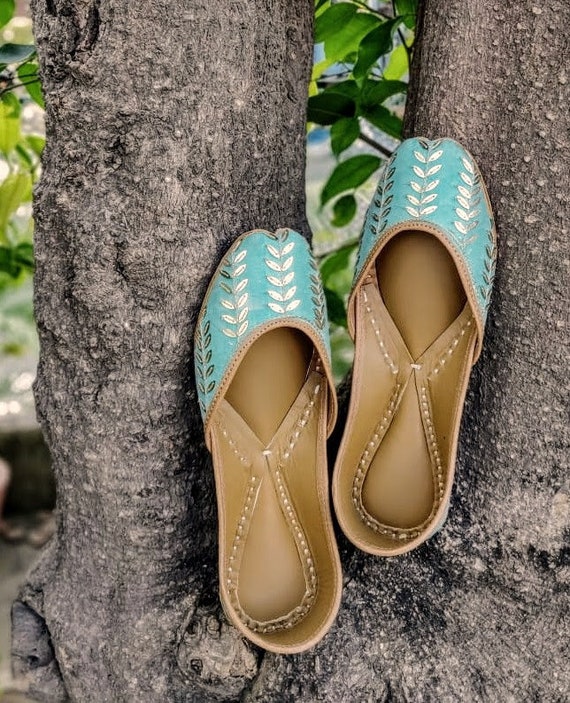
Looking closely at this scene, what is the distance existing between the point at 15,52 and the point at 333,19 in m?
0.47

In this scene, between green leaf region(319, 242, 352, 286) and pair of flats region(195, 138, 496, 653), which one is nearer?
pair of flats region(195, 138, 496, 653)

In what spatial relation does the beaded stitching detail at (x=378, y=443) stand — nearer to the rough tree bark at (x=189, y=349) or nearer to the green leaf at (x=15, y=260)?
the rough tree bark at (x=189, y=349)

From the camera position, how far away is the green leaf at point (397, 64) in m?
1.25

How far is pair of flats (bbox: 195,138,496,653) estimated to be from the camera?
0.95 meters

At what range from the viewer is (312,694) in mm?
936

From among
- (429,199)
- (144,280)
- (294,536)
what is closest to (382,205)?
(429,199)

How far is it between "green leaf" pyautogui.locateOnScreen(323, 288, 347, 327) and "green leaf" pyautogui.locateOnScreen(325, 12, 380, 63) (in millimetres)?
420

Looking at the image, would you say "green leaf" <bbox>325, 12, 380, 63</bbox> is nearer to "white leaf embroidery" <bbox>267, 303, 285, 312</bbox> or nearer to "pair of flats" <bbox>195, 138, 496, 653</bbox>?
"pair of flats" <bbox>195, 138, 496, 653</bbox>

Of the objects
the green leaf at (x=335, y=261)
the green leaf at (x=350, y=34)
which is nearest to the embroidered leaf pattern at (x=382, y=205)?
the green leaf at (x=350, y=34)

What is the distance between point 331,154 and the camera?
1740 millimetres

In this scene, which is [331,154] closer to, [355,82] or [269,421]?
[355,82]

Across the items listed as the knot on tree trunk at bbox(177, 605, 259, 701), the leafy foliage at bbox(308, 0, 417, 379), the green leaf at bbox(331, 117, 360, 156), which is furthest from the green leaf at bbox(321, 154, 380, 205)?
the knot on tree trunk at bbox(177, 605, 259, 701)

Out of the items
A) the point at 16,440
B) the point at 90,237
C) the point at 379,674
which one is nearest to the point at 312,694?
the point at 379,674

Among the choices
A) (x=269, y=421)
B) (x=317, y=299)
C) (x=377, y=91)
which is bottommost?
(x=269, y=421)
